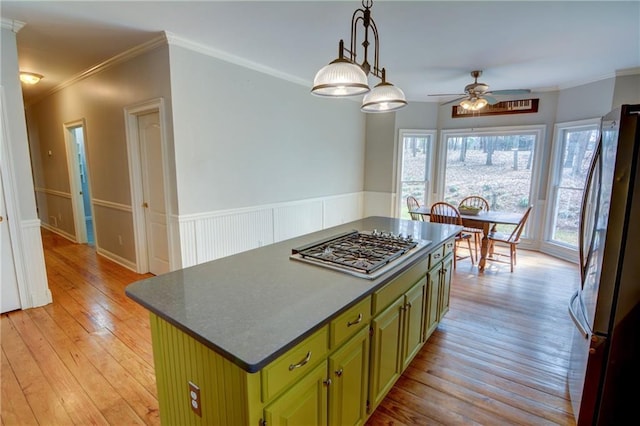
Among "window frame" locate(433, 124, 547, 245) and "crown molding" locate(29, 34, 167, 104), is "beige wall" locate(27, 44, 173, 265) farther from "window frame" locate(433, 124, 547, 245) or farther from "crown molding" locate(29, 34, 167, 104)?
"window frame" locate(433, 124, 547, 245)

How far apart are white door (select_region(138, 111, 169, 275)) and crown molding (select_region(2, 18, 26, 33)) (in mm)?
1148

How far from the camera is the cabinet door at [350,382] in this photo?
135 cm

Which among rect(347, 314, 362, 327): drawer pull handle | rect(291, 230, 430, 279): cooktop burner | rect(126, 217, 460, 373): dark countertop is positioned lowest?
rect(347, 314, 362, 327): drawer pull handle

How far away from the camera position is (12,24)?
2.72m

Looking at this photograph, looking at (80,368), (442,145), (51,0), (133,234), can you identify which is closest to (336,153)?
(442,145)

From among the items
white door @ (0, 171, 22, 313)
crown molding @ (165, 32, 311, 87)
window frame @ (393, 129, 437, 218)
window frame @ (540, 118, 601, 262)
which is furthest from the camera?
window frame @ (393, 129, 437, 218)

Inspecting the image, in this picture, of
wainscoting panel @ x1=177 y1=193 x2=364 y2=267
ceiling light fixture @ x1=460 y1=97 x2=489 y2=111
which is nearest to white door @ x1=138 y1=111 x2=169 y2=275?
wainscoting panel @ x1=177 y1=193 x2=364 y2=267

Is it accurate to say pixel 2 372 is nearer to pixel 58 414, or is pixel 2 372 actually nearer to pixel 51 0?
pixel 58 414

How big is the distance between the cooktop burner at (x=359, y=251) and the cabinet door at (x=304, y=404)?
1.72 ft

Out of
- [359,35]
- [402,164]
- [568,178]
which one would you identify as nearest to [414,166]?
[402,164]

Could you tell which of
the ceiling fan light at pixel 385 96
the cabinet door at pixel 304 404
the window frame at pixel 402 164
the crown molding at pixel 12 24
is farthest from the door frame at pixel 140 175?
the window frame at pixel 402 164

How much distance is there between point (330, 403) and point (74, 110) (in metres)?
5.39

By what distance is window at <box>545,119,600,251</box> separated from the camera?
4539mm

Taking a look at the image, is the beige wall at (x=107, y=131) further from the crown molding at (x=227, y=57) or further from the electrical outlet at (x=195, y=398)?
the electrical outlet at (x=195, y=398)
